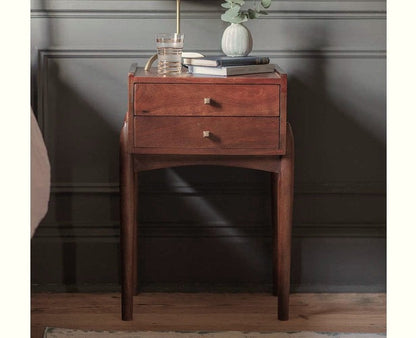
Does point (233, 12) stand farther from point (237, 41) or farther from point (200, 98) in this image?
point (200, 98)

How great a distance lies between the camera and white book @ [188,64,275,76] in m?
2.07

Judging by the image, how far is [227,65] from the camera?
2072mm

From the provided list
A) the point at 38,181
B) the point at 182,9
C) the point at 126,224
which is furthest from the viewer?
the point at 182,9

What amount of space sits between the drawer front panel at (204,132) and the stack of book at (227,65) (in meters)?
0.14

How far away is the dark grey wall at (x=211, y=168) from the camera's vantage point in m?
2.42

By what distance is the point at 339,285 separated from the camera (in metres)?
2.52

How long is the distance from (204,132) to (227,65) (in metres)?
0.20

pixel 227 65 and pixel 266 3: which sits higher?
pixel 266 3

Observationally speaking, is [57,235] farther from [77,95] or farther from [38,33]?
[38,33]

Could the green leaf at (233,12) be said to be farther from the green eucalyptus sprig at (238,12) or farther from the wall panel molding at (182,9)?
the wall panel molding at (182,9)

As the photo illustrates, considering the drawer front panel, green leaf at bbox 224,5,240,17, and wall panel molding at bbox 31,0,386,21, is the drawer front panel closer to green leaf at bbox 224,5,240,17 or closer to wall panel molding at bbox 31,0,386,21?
green leaf at bbox 224,5,240,17

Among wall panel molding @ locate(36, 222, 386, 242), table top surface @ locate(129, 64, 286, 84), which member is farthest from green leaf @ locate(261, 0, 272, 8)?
Answer: wall panel molding @ locate(36, 222, 386, 242)

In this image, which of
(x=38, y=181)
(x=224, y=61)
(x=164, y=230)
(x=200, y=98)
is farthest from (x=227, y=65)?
(x=38, y=181)
